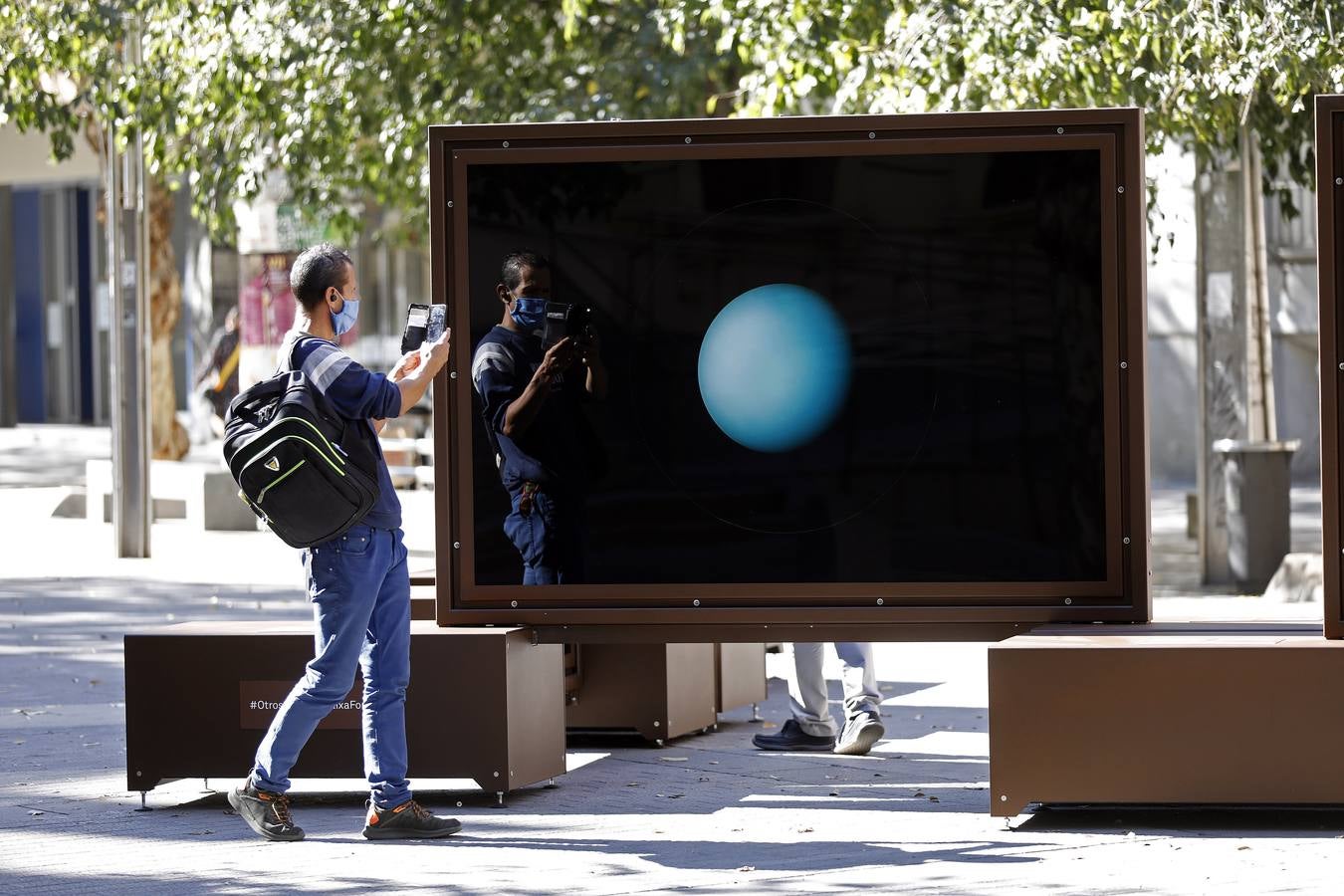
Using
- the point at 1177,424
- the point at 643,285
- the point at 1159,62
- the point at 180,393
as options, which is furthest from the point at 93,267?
the point at 643,285

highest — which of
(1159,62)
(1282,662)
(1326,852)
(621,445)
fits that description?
(1159,62)

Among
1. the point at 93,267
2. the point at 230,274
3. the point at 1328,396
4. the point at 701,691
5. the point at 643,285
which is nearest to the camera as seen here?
the point at 1328,396

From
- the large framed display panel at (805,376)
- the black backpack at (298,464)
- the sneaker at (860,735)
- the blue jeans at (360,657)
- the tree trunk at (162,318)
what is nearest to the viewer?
the black backpack at (298,464)

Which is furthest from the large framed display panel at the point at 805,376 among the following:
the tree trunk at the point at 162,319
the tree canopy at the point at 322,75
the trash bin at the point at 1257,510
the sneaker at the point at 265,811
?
the tree trunk at the point at 162,319

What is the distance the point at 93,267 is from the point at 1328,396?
31941 mm

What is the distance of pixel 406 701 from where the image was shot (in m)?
7.53

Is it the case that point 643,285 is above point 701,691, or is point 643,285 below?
above

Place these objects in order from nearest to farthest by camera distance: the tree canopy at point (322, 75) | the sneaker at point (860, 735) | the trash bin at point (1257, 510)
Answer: the sneaker at point (860, 735)
the trash bin at point (1257, 510)
the tree canopy at point (322, 75)

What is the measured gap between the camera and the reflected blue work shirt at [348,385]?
6.73 metres

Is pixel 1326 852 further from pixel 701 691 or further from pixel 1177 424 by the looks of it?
pixel 1177 424

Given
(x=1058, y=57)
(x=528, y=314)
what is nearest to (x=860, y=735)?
(x=528, y=314)

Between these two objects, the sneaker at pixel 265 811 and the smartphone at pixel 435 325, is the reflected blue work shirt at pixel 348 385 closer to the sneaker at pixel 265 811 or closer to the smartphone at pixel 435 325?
the smartphone at pixel 435 325

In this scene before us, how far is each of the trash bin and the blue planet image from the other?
761cm

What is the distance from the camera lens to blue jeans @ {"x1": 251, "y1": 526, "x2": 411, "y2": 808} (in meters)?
6.78
